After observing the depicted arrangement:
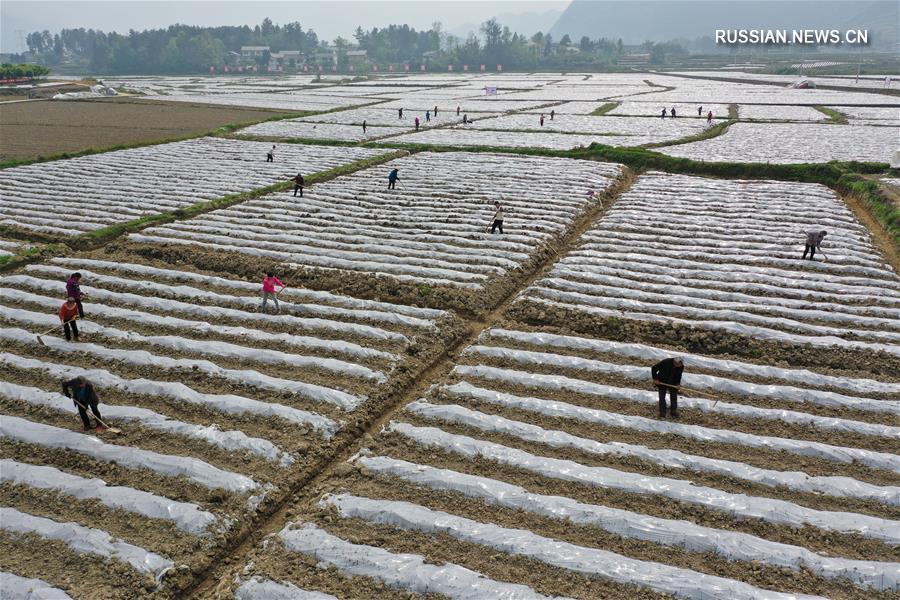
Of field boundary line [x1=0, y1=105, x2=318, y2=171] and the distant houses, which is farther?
the distant houses

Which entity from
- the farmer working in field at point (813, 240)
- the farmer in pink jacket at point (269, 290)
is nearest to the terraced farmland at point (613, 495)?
the farmer in pink jacket at point (269, 290)

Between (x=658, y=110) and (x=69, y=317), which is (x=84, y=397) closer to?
(x=69, y=317)

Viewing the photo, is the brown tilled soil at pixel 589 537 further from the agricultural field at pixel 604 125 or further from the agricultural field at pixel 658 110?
the agricultural field at pixel 658 110

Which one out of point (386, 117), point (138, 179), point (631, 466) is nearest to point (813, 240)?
point (631, 466)

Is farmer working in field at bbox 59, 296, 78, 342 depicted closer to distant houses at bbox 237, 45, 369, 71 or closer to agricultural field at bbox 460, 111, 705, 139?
agricultural field at bbox 460, 111, 705, 139

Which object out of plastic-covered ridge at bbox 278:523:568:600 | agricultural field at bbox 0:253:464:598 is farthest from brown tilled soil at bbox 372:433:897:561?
plastic-covered ridge at bbox 278:523:568:600

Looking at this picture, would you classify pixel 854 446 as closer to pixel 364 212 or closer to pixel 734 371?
pixel 734 371

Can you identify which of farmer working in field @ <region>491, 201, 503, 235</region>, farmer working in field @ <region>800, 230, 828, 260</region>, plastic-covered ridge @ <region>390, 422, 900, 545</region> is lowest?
plastic-covered ridge @ <region>390, 422, 900, 545</region>
